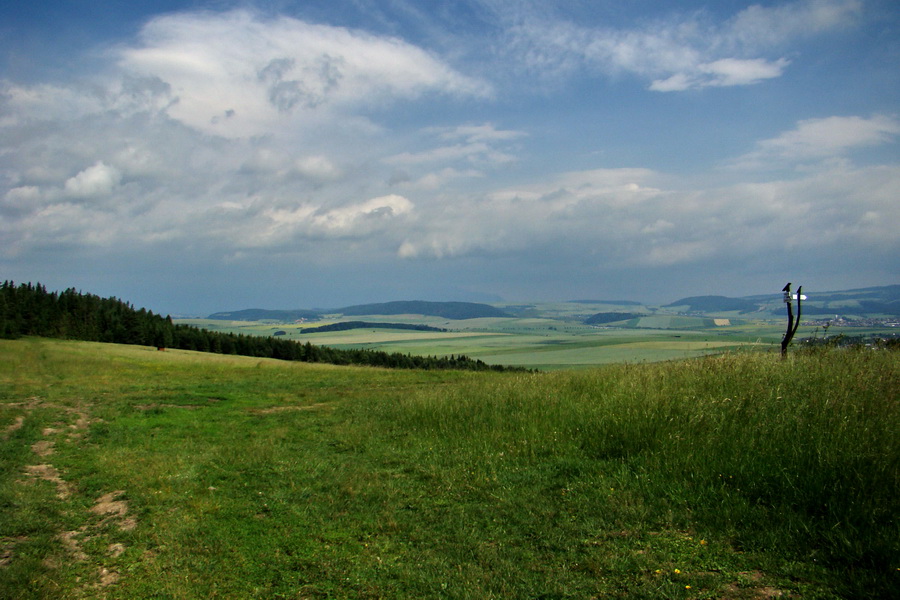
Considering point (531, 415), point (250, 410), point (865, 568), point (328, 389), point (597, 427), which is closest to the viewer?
point (865, 568)

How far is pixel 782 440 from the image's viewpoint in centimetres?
714

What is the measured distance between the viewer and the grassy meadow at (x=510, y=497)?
4953mm

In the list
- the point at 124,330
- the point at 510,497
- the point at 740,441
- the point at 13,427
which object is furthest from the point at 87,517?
the point at 124,330

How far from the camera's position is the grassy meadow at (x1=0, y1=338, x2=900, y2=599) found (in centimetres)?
495

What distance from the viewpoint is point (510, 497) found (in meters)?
7.09

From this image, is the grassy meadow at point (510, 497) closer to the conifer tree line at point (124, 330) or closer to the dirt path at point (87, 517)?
the dirt path at point (87, 517)

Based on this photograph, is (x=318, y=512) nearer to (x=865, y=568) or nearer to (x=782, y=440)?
(x=865, y=568)

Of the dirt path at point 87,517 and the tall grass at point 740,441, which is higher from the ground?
the tall grass at point 740,441

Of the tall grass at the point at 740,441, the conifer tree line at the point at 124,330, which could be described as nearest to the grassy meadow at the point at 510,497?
the tall grass at the point at 740,441

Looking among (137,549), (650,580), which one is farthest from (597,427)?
(137,549)

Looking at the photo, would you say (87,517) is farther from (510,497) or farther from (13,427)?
(13,427)

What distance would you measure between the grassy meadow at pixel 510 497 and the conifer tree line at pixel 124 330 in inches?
1958

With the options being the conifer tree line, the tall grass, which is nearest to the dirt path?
the tall grass

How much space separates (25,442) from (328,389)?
1184 centimetres
